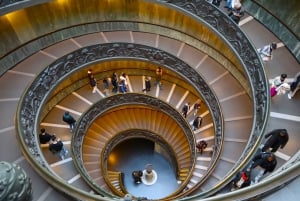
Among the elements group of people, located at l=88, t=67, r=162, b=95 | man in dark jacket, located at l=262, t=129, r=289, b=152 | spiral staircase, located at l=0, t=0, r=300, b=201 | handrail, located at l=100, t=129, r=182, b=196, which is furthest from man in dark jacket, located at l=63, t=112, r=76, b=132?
man in dark jacket, located at l=262, t=129, r=289, b=152

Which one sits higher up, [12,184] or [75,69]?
[75,69]

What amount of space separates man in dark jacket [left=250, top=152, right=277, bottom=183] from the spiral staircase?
6.14ft

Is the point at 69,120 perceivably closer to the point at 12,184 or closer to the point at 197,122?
the point at 197,122

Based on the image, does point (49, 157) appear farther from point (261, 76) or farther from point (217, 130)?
point (261, 76)

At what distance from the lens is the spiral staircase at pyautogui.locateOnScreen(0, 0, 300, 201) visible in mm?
12148

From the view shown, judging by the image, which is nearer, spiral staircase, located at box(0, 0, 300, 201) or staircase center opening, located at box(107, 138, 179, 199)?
spiral staircase, located at box(0, 0, 300, 201)

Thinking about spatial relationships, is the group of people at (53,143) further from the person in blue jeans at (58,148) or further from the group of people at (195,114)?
the group of people at (195,114)

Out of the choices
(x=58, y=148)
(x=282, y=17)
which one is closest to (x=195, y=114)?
(x=282, y=17)

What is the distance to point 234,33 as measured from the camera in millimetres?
12539

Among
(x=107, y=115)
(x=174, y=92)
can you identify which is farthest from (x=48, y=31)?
(x=174, y=92)

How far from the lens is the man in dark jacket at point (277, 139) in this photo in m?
8.95

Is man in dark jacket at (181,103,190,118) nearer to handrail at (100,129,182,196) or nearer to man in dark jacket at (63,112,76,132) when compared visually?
handrail at (100,129,182,196)

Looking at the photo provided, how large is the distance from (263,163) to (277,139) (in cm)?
99

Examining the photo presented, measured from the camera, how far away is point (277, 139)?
9016 millimetres
